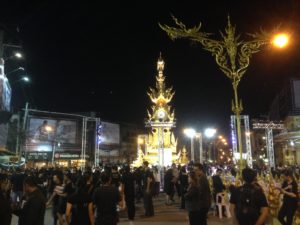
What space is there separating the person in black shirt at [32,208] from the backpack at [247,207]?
326cm

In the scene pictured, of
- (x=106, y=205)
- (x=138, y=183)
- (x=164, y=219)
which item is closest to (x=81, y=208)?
(x=106, y=205)

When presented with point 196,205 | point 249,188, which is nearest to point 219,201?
point 196,205

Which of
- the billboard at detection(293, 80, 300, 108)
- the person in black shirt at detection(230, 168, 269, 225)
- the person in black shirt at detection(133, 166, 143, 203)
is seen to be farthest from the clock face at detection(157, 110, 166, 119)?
the person in black shirt at detection(230, 168, 269, 225)

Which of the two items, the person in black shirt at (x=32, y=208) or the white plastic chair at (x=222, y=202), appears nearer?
the person in black shirt at (x=32, y=208)

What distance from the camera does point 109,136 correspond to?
70125 millimetres

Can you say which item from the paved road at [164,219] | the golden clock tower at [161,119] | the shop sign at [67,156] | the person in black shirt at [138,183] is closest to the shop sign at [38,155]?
the shop sign at [67,156]

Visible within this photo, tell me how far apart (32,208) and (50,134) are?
5610cm

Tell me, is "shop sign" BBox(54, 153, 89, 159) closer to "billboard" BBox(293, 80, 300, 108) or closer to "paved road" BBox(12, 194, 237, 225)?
"billboard" BBox(293, 80, 300, 108)

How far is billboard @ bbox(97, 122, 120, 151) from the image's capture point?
68750mm

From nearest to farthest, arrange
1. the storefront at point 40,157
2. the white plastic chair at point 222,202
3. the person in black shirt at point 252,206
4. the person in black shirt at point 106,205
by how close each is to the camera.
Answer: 1. the person in black shirt at point 252,206
2. the person in black shirt at point 106,205
3. the white plastic chair at point 222,202
4. the storefront at point 40,157

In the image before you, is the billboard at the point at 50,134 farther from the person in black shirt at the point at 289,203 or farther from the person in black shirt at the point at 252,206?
the person in black shirt at the point at 252,206

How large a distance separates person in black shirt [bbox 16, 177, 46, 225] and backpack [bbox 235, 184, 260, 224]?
10.7 ft

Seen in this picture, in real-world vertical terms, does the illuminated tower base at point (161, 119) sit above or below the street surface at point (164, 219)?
above

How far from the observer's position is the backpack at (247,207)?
514 centimetres
